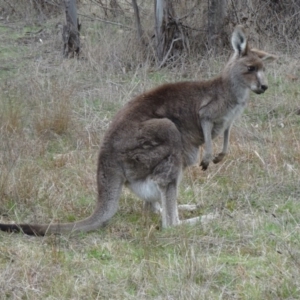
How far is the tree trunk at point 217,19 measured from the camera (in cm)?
1049

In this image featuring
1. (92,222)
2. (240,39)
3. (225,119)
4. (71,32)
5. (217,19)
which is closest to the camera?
(92,222)

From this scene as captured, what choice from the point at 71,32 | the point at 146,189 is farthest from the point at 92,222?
the point at 71,32

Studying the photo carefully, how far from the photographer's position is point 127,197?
6184 millimetres

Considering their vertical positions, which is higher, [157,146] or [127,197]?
[157,146]

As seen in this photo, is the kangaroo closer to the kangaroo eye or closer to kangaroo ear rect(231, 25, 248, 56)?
the kangaroo eye

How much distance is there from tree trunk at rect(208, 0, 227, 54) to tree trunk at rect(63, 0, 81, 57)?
1.77 metres

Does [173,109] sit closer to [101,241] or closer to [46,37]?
[101,241]

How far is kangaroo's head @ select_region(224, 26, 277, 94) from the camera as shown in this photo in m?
6.16

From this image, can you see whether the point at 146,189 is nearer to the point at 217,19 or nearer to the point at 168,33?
the point at 168,33

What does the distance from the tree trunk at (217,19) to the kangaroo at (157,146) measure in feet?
14.5

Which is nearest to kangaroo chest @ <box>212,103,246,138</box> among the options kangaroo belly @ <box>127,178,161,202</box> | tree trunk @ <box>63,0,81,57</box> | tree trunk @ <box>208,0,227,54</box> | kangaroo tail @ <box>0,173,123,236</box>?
kangaroo belly @ <box>127,178,161,202</box>

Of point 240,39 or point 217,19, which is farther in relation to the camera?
point 217,19

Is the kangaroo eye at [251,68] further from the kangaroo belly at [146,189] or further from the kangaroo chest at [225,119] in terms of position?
the kangaroo belly at [146,189]

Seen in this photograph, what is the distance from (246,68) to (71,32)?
4937 mm
